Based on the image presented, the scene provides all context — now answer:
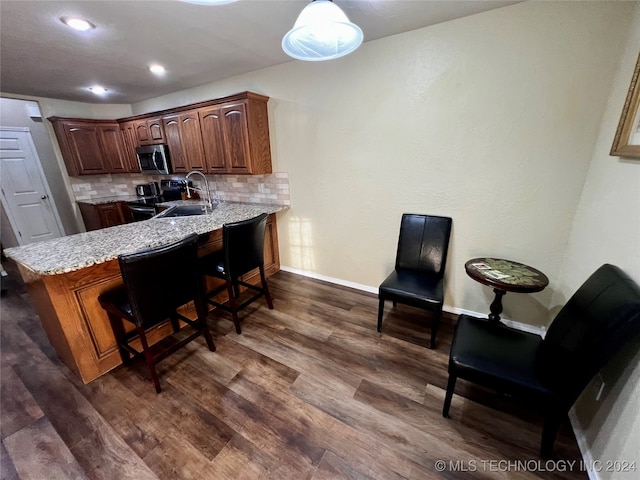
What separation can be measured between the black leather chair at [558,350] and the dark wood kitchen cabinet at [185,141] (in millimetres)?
3381

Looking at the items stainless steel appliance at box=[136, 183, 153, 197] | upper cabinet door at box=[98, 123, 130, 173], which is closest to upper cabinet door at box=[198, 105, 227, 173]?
stainless steel appliance at box=[136, 183, 153, 197]

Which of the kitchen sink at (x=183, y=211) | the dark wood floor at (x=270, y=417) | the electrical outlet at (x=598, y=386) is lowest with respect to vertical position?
the dark wood floor at (x=270, y=417)

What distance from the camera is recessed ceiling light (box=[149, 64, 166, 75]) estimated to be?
256 centimetres

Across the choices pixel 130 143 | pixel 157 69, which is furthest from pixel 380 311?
pixel 130 143

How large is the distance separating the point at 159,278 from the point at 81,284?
60cm

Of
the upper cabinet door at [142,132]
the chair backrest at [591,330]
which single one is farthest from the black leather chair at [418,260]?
the upper cabinet door at [142,132]

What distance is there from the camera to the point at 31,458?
4.35ft

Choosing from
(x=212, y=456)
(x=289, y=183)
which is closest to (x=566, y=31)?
(x=289, y=183)

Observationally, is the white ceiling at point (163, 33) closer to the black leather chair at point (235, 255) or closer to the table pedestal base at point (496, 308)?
the black leather chair at point (235, 255)

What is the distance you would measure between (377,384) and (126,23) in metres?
3.10

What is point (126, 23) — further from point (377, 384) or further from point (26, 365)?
point (377, 384)

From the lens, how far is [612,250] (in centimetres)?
129

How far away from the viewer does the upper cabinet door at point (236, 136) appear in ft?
8.89

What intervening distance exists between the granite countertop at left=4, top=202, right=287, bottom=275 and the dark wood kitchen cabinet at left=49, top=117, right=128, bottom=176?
255 centimetres
